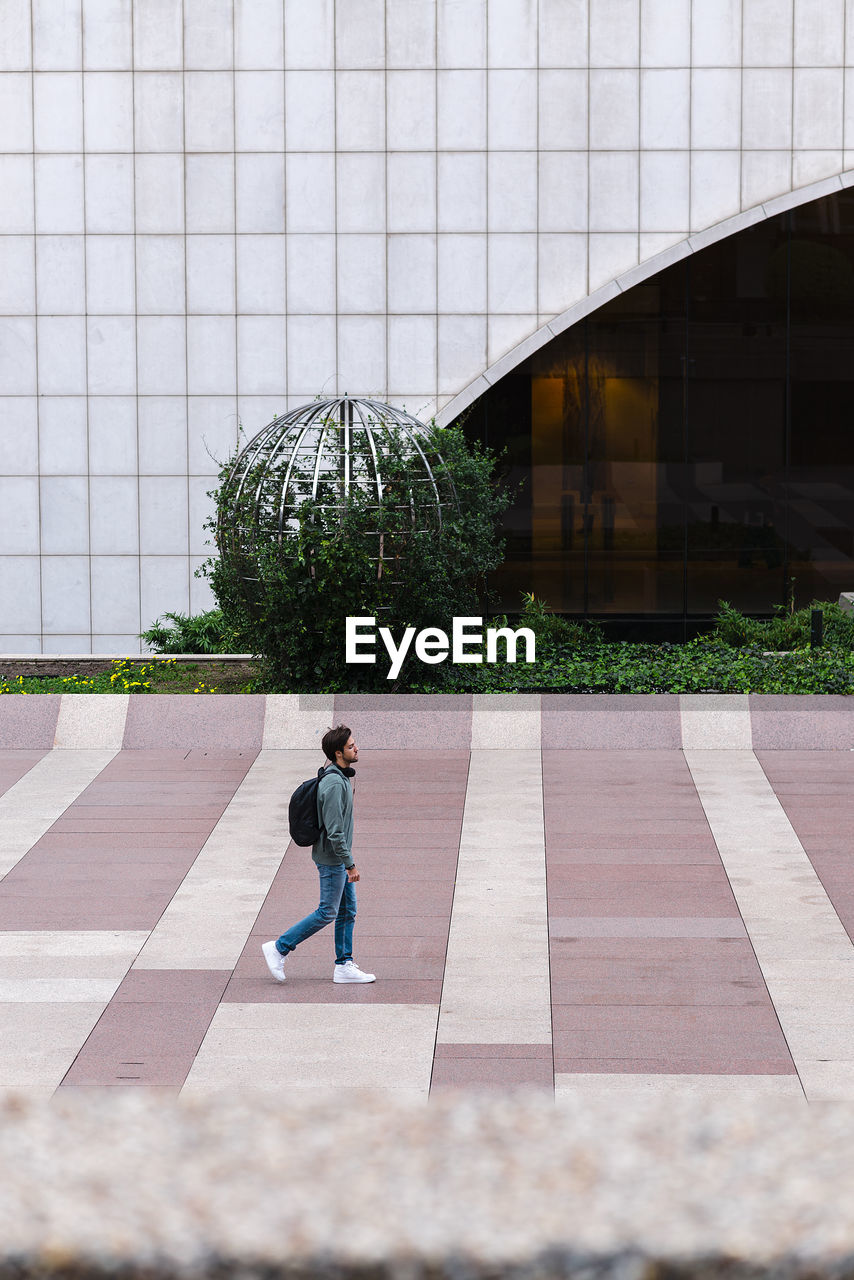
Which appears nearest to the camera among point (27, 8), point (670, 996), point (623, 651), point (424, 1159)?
point (424, 1159)

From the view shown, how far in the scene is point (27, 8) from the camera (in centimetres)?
2111

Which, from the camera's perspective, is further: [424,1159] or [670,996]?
[670,996]

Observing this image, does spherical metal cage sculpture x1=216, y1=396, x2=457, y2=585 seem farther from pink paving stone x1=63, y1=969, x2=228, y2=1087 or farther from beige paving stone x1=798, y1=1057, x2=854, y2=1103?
beige paving stone x1=798, y1=1057, x2=854, y2=1103

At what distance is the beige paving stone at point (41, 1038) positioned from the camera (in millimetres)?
6719

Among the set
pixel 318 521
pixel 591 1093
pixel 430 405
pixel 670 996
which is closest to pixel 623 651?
pixel 318 521

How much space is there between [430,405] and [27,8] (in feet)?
26.7

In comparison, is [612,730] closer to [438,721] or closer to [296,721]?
[438,721]

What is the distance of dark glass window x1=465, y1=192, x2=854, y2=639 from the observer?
21.9m

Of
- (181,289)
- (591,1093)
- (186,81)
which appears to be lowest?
(591,1093)

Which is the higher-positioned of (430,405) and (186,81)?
(186,81)

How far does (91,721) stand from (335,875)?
22.7ft

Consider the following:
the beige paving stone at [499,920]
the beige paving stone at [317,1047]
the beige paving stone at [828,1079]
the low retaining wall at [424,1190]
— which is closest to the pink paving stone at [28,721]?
the beige paving stone at [499,920]

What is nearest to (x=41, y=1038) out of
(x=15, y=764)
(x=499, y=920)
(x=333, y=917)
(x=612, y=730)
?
(x=333, y=917)

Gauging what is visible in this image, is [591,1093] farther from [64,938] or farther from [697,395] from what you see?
[697,395]
